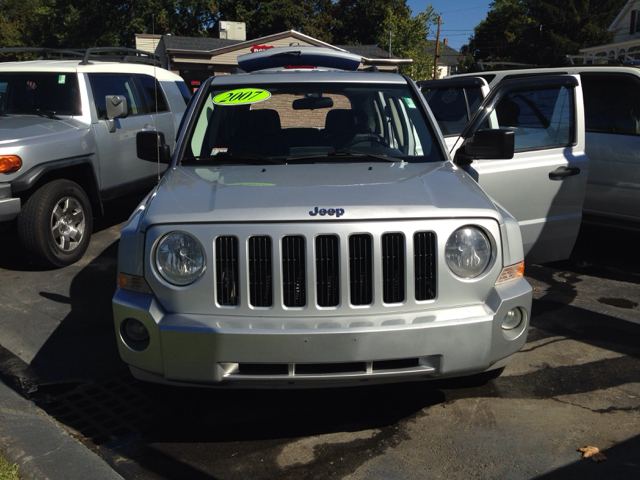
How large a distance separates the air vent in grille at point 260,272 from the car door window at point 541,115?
10.7 ft

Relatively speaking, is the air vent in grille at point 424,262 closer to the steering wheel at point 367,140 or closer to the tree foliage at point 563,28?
the steering wheel at point 367,140

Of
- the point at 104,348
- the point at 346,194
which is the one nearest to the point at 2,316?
the point at 104,348

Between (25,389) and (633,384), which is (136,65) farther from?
(633,384)

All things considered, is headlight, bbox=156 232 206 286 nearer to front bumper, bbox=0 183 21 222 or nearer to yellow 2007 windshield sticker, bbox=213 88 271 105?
yellow 2007 windshield sticker, bbox=213 88 271 105

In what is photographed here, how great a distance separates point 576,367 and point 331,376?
2036 millimetres

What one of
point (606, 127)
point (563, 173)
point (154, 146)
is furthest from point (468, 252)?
point (606, 127)

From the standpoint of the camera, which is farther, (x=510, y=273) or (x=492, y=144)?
(x=492, y=144)

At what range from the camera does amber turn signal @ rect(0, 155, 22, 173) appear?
5.73 metres

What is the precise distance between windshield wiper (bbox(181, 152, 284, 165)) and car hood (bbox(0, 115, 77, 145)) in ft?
8.82

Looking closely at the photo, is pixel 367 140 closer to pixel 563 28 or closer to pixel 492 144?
pixel 492 144

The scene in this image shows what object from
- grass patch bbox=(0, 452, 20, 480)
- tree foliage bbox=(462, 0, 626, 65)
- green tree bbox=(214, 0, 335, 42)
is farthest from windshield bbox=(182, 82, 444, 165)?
tree foliage bbox=(462, 0, 626, 65)

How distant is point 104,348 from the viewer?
443cm

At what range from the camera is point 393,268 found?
2.90 meters

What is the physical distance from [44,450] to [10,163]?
3.54 metres
